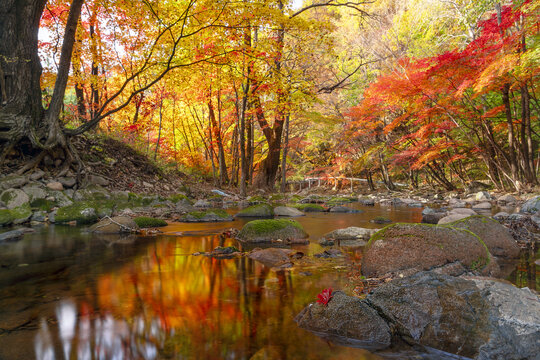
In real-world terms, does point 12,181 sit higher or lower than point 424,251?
higher

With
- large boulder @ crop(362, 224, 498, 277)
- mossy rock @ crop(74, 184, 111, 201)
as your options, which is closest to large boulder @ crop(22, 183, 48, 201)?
mossy rock @ crop(74, 184, 111, 201)

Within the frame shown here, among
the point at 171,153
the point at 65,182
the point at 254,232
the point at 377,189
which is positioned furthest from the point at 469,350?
the point at 377,189

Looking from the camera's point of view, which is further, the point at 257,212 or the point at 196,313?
the point at 257,212

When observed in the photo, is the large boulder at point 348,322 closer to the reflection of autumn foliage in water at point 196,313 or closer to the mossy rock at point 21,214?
the reflection of autumn foliage in water at point 196,313

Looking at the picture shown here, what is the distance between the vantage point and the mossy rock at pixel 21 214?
23.7 ft

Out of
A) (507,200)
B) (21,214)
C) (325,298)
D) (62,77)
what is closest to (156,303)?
(325,298)

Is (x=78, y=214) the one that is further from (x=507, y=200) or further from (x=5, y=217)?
(x=507, y=200)

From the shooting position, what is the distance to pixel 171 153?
19.8 m

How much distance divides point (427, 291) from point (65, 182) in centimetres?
966

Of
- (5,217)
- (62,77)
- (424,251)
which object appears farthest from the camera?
(62,77)

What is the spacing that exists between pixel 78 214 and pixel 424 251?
786cm

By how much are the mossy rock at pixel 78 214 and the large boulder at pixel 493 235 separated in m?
7.97

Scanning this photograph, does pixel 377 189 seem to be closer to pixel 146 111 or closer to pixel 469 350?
pixel 146 111

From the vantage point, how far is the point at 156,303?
284 cm
